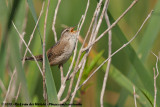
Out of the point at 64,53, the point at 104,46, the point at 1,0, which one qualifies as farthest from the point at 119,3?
the point at 1,0

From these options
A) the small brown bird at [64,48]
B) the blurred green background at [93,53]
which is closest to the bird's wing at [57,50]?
the small brown bird at [64,48]

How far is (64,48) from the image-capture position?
3.01 metres

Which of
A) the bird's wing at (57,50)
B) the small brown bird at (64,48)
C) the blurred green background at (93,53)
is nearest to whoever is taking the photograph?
the blurred green background at (93,53)

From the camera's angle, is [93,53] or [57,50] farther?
[57,50]

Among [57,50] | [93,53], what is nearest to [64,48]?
[57,50]

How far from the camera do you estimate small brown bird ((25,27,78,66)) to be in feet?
9.58

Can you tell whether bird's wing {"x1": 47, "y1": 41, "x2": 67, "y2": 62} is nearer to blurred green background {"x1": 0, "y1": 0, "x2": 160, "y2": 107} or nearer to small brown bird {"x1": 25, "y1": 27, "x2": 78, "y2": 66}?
small brown bird {"x1": 25, "y1": 27, "x2": 78, "y2": 66}

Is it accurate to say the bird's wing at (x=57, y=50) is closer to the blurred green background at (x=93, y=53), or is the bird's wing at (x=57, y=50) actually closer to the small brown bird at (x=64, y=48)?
the small brown bird at (x=64, y=48)

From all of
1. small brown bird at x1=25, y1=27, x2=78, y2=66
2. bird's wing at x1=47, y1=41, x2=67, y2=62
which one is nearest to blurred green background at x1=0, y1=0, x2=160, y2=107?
small brown bird at x1=25, y1=27, x2=78, y2=66

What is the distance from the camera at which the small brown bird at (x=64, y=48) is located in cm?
292

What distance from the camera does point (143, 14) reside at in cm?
351

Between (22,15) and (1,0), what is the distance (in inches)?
30.6

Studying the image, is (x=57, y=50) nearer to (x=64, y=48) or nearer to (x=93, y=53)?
(x=64, y=48)

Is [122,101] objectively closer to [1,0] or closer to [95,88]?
[95,88]
